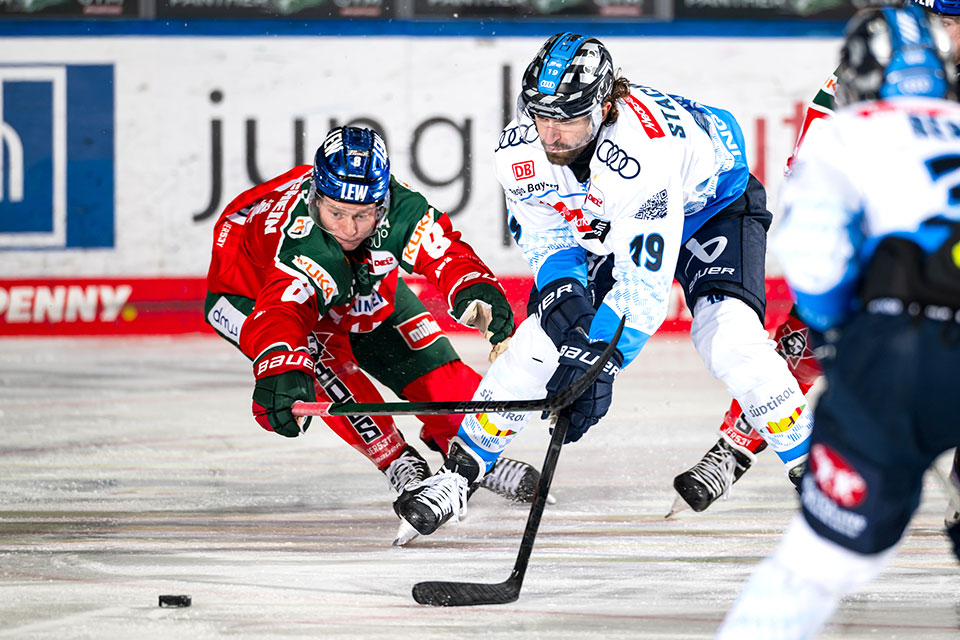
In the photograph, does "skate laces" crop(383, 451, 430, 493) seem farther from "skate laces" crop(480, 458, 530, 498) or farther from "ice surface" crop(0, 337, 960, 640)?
"skate laces" crop(480, 458, 530, 498)

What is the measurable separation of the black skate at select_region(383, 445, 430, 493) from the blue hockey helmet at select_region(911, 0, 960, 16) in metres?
2.03

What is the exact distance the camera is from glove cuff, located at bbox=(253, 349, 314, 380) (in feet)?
12.0

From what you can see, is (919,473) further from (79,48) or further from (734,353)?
(79,48)

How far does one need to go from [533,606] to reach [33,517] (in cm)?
175

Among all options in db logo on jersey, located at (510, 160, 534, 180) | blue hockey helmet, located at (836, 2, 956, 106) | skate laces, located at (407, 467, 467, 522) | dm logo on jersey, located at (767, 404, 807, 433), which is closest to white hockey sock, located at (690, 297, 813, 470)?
dm logo on jersey, located at (767, 404, 807, 433)

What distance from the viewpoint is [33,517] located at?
3.90m

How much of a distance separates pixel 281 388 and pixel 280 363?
9 cm

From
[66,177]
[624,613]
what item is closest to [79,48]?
[66,177]

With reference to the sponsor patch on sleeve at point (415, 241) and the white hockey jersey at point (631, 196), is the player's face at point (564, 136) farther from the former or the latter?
the sponsor patch on sleeve at point (415, 241)

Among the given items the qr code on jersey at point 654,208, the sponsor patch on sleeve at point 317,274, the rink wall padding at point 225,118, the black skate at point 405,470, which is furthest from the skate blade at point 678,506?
the rink wall padding at point 225,118

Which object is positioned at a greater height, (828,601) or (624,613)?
(828,601)

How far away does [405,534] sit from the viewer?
359cm

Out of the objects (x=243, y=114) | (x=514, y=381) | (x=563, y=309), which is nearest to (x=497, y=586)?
(x=514, y=381)

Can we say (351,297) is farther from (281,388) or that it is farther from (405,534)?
(405,534)
